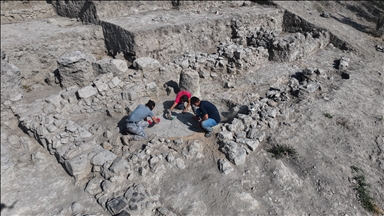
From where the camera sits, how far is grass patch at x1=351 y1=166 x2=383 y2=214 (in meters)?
5.07

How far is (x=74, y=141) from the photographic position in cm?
598

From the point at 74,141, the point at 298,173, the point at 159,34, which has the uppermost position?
the point at 159,34

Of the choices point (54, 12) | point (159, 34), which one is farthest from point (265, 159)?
point (54, 12)

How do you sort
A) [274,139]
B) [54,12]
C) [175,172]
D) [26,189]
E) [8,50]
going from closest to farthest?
[26,189] → [175,172] → [274,139] → [8,50] → [54,12]

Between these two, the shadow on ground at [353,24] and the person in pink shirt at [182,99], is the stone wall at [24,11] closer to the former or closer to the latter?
the person in pink shirt at [182,99]

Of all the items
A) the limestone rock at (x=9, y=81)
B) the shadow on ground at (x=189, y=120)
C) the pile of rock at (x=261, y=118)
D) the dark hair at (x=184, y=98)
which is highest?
the limestone rock at (x=9, y=81)

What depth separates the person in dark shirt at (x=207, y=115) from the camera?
6.31 meters

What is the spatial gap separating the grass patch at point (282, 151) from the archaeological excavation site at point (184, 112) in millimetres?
24

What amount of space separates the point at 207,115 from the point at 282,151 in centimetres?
187

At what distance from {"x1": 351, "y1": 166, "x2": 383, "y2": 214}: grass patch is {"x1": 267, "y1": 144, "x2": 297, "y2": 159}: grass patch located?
4.04 ft

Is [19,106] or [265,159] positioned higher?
[19,106]

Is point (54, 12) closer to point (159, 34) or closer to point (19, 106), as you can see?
point (159, 34)

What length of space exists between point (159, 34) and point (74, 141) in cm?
470

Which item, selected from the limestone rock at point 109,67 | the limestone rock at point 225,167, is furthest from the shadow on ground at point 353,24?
the limestone rock at point 109,67
